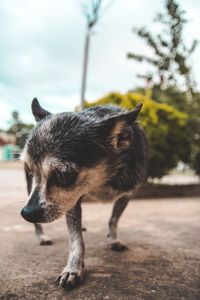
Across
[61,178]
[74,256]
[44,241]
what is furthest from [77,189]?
[44,241]

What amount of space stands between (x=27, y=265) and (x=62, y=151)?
3.82 ft

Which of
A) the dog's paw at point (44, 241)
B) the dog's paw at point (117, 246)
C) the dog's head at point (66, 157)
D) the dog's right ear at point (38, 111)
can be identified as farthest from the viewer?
the dog's paw at point (44, 241)

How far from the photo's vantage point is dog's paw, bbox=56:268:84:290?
255 cm

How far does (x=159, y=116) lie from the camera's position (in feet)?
32.5

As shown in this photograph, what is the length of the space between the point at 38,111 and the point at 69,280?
143cm

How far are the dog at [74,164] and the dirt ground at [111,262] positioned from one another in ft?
0.70

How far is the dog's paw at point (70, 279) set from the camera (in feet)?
8.38

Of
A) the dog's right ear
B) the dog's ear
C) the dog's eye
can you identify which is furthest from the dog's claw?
the dog's right ear

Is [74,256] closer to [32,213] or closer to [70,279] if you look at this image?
[70,279]

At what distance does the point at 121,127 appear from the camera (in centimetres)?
296

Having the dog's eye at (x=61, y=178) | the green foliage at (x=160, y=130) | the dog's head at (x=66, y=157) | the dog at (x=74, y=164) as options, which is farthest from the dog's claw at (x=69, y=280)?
the green foliage at (x=160, y=130)

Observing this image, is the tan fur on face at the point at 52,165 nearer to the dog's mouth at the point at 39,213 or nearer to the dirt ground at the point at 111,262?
the dog's mouth at the point at 39,213

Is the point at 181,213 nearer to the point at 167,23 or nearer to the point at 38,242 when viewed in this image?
the point at 38,242

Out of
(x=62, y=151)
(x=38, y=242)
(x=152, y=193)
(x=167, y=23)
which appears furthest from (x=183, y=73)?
(x=62, y=151)
